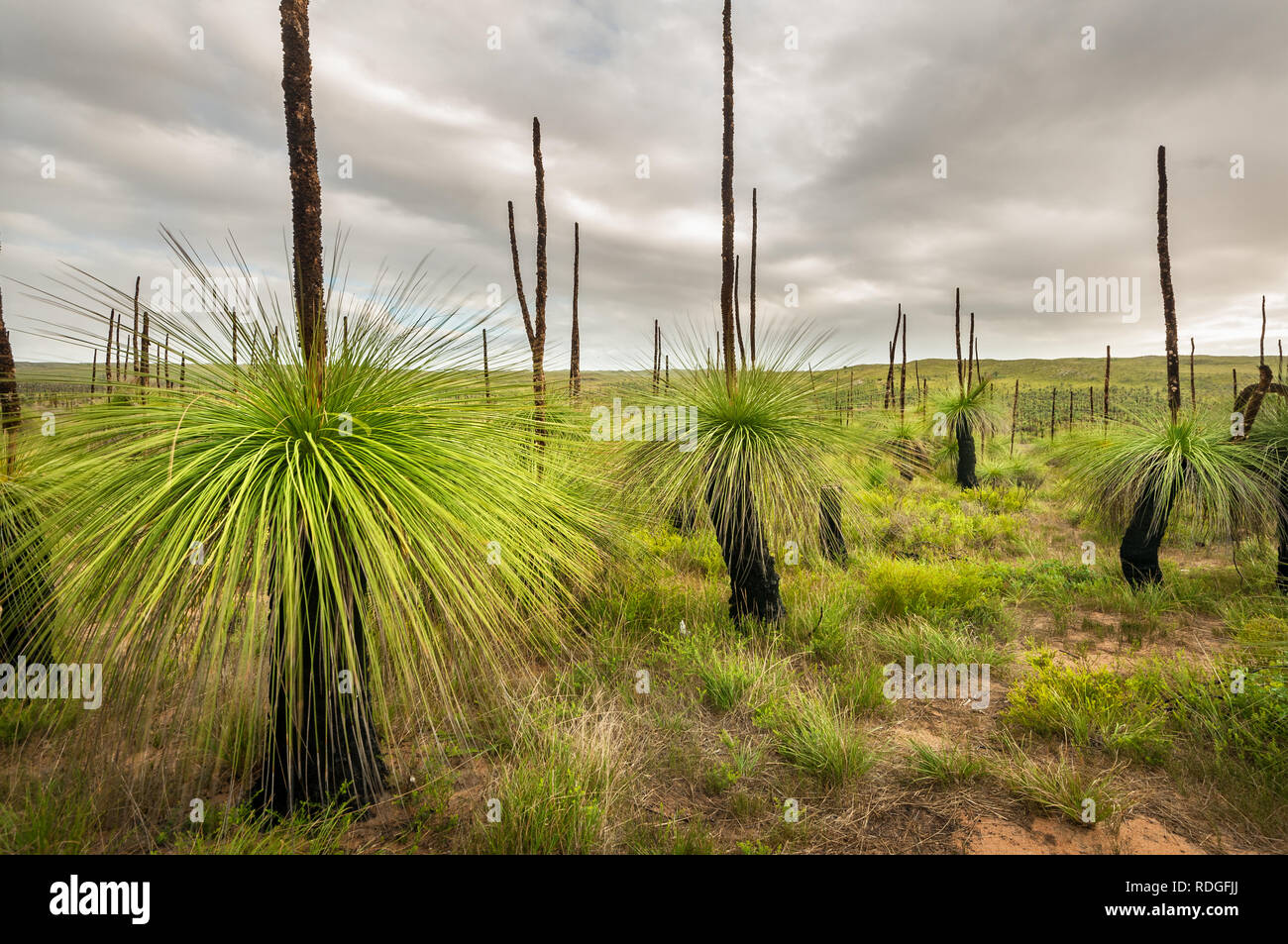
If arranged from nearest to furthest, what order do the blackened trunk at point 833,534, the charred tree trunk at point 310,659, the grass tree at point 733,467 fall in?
the charred tree trunk at point 310,659
the grass tree at point 733,467
the blackened trunk at point 833,534

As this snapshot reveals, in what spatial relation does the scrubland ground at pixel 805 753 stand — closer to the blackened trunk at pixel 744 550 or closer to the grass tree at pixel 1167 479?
the blackened trunk at pixel 744 550

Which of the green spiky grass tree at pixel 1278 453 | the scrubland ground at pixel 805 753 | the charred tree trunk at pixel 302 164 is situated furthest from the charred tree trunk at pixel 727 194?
the green spiky grass tree at pixel 1278 453

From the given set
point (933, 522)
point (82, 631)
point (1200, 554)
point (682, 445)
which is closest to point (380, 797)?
point (82, 631)

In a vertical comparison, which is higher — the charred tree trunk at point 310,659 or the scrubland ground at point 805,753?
the charred tree trunk at point 310,659

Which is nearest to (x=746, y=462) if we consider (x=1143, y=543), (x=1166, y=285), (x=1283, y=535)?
(x=1143, y=543)

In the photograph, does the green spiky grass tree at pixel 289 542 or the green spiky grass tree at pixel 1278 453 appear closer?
the green spiky grass tree at pixel 289 542

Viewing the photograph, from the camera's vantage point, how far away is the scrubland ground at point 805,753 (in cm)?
253

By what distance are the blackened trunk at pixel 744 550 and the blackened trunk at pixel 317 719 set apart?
284 cm

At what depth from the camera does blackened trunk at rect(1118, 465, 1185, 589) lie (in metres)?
6.18

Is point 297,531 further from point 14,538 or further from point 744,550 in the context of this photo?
point 744,550

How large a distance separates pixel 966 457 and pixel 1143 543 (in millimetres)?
7565

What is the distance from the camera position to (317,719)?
2.48 meters
